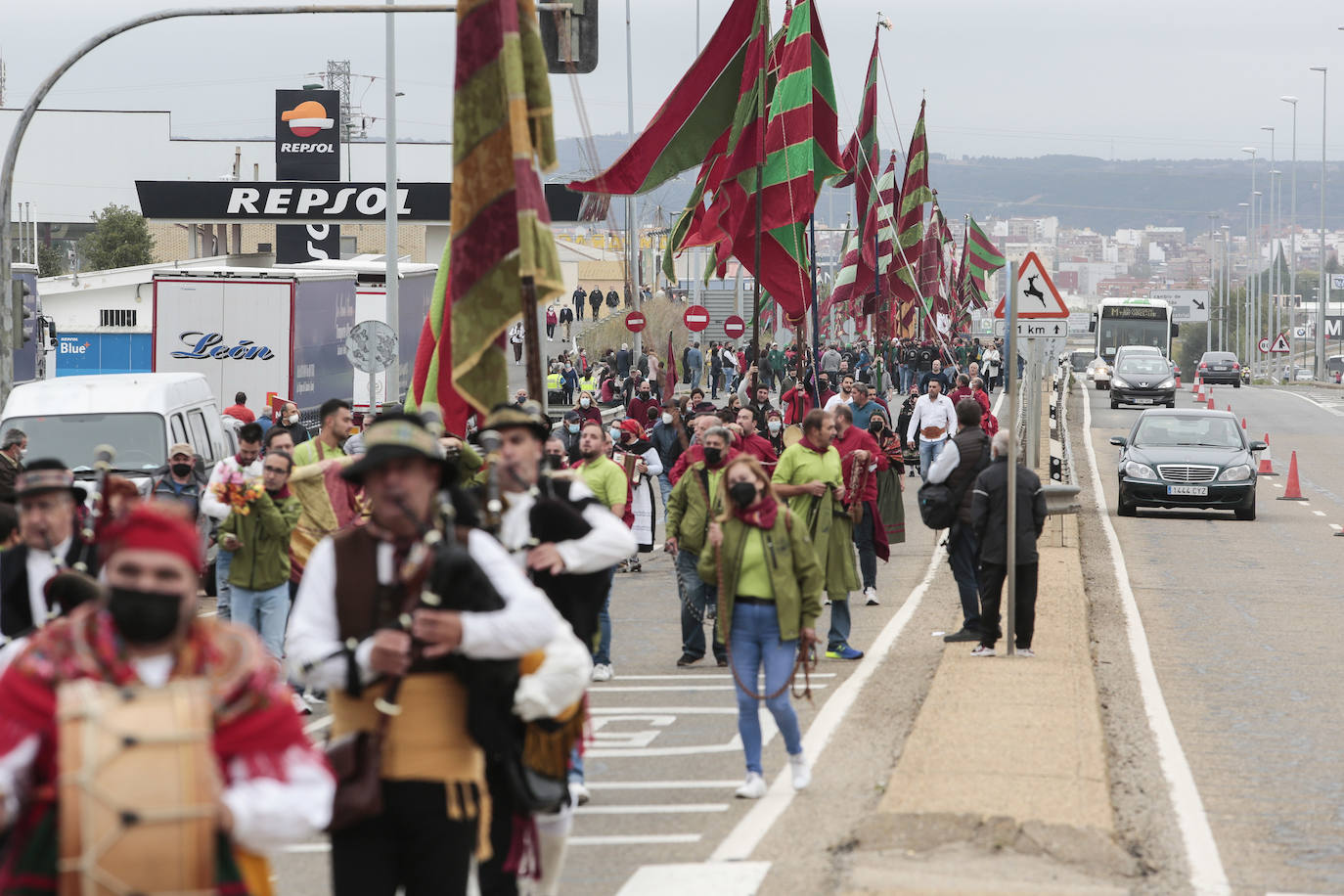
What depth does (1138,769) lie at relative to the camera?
1012cm

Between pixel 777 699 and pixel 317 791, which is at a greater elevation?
pixel 317 791

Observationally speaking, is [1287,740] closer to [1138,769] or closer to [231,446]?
[1138,769]

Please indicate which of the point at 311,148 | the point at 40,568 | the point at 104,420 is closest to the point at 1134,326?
the point at 311,148


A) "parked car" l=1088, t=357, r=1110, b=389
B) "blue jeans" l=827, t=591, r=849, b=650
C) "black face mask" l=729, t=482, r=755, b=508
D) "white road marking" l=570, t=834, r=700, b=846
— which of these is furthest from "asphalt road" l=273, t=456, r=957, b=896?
"parked car" l=1088, t=357, r=1110, b=389

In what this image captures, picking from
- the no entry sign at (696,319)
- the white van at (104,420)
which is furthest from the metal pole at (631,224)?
the white van at (104,420)

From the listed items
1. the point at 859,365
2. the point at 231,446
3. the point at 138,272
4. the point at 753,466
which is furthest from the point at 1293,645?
the point at 138,272

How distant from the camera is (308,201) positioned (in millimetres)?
58688

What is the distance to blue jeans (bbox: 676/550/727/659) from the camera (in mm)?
13711

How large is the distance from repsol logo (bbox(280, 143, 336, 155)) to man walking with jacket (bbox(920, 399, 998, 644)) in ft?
205

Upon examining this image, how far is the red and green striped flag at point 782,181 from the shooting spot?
20438 mm

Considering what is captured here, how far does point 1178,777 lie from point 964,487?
15.7ft

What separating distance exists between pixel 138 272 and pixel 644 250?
292ft

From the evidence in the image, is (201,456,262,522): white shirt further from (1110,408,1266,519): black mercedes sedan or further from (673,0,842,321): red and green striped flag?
(1110,408,1266,519): black mercedes sedan

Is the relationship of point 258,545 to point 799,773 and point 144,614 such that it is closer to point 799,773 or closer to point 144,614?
point 799,773
